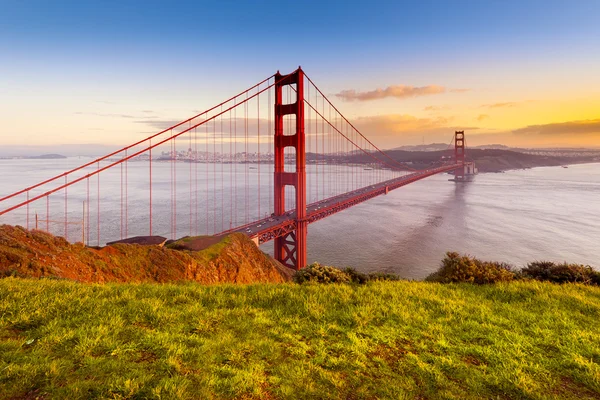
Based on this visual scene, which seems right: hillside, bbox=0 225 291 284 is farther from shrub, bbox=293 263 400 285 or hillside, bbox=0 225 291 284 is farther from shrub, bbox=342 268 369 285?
shrub, bbox=342 268 369 285

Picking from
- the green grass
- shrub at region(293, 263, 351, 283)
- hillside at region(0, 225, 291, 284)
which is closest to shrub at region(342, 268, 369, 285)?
shrub at region(293, 263, 351, 283)

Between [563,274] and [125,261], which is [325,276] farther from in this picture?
[125,261]

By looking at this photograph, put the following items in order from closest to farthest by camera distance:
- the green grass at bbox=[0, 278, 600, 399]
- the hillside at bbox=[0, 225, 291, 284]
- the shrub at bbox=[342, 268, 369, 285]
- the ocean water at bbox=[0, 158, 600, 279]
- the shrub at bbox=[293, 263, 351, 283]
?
1. the green grass at bbox=[0, 278, 600, 399]
2. the shrub at bbox=[293, 263, 351, 283]
3. the shrub at bbox=[342, 268, 369, 285]
4. the hillside at bbox=[0, 225, 291, 284]
5. the ocean water at bbox=[0, 158, 600, 279]

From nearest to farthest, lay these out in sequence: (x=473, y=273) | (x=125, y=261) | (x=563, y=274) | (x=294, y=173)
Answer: (x=473, y=273) → (x=563, y=274) → (x=125, y=261) → (x=294, y=173)

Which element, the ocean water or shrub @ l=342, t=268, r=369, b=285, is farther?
the ocean water

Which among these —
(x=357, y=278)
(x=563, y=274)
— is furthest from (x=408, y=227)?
(x=357, y=278)

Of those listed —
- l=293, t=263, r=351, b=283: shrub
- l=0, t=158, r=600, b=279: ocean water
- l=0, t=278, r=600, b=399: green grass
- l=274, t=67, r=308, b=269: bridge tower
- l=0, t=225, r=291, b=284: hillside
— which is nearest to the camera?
l=0, t=278, r=600, b=399: green grass

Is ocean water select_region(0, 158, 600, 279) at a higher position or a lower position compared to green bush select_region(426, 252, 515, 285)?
lower
